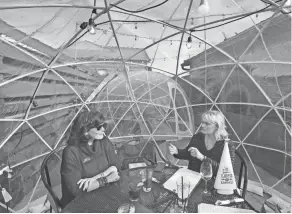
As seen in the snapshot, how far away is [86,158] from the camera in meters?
3.23

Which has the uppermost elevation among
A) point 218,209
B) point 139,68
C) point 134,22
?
point 134,22

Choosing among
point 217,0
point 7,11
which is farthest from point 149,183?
point 217,0

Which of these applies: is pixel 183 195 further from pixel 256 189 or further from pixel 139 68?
pixel 139 68

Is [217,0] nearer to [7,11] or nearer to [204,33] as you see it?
[204,33]

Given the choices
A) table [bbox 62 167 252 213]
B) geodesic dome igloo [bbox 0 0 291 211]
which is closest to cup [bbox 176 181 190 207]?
table [bbox 62 167 252 213]

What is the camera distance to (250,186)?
19.5 feet

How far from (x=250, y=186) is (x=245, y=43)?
484 centimetres

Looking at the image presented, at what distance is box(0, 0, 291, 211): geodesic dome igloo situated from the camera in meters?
4.96

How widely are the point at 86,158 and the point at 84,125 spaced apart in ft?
1.97

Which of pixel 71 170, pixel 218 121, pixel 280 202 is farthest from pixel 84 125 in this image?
pixel 280 202

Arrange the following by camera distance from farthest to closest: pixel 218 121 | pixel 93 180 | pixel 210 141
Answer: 1. pixel 210 141
2. pixel 218 121
3. pixel 93 180

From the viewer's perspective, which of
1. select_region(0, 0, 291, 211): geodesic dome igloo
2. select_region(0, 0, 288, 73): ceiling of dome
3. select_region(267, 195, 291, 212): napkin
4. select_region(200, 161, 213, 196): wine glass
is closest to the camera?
select_region(200, 161, 213, 196): wine glass

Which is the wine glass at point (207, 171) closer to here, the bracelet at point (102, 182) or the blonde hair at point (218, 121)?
the blonde hair at point (218, 121)

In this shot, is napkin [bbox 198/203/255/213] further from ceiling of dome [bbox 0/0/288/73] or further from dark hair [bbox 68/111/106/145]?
ceiling of dome [bbox 0/0/288/73]
